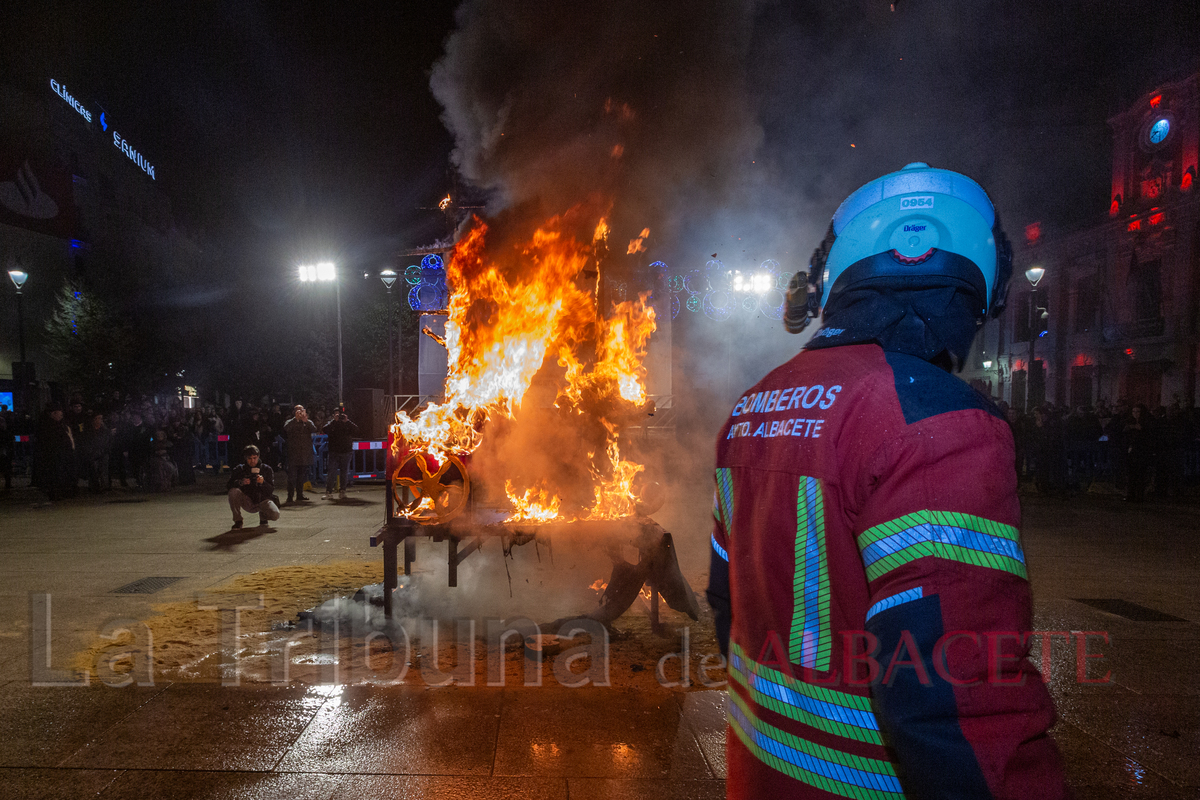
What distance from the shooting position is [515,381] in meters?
6.89

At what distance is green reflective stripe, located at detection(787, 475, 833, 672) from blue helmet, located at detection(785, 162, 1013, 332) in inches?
21.5

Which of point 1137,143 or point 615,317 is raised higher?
point 1137,143

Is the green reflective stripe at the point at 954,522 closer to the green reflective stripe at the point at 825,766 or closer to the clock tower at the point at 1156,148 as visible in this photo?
the green reflective stripe at the point at 825,766

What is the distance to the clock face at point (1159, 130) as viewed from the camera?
2852 centimetres

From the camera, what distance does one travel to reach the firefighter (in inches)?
42.5

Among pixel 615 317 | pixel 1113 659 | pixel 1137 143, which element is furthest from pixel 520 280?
pixel 1137 143

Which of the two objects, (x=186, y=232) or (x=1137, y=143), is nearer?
(x=1137, y=143)

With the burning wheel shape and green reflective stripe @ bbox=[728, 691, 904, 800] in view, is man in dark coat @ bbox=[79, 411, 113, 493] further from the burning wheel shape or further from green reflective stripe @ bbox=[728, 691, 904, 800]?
green reflective stripe @ bbox=[728, 691, 904, 800]

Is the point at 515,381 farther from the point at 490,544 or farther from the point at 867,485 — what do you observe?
the point at 867,485

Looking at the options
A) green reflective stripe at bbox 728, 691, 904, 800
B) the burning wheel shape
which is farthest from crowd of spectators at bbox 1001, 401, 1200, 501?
green reflective stripe at bbox 728, 691, 904, 800

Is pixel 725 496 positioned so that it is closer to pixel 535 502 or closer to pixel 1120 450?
pixel 535 502

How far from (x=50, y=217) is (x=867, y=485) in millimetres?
42188

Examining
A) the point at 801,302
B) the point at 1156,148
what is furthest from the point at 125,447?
the point at 1156,148

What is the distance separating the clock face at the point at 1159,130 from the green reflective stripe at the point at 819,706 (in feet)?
127
